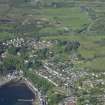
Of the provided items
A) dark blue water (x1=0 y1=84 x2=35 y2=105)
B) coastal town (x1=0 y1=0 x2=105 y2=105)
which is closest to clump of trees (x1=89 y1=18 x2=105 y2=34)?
coastal town (x1=0 y1=0 x2=105 y2=105)

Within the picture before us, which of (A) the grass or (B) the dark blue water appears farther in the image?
(A) the grass

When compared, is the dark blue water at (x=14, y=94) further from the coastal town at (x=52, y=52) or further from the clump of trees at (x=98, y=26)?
the clump of trees at (x=98, y=26)

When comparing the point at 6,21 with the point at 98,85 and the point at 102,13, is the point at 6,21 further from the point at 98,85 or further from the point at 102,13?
the point at 98,85

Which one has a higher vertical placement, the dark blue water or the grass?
the grass

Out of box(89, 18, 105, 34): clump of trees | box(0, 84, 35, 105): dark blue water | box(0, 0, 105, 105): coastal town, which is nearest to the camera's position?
box(0, 84, 35, 105): dark blue water

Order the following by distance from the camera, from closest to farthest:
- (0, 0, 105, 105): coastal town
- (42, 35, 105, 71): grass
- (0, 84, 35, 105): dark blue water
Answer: (0, 84, 35, 105): dark blue water < (0, 0, 105, 105): coastal town < (42, 35, 105, 71): grass

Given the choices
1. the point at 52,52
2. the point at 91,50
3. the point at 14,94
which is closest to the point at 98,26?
the point at 91,50

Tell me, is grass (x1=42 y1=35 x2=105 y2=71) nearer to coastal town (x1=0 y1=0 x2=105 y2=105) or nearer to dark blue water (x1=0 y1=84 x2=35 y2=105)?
coastal town (x1=0 y1=0 x2=105 y2=105)

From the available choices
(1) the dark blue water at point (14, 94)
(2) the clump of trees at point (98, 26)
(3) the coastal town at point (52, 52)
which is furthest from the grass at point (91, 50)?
(1) the dark blue water at point (14, 94)
